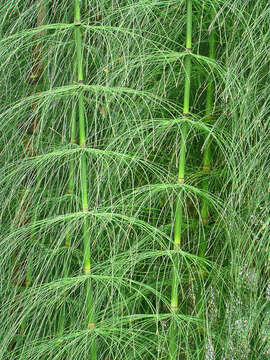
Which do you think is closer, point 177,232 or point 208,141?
point 177,232

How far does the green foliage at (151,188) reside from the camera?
119 centimetres

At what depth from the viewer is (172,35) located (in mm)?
1386

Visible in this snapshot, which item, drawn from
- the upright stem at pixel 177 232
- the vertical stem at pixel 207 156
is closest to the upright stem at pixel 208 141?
the vertical stem at pixel 207 156

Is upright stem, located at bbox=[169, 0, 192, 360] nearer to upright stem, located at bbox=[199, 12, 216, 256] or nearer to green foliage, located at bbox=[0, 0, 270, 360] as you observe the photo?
green foliage, located at bbox=[0, 0, 270, 360]

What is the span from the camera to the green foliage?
119 centimetres

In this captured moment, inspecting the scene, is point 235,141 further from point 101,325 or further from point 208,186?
point 101,325

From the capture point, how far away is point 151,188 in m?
1.24

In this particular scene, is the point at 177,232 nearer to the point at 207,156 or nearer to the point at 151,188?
the point at 151,188

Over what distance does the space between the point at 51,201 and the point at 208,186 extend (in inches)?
14.2

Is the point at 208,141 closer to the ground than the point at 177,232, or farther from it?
farther from it

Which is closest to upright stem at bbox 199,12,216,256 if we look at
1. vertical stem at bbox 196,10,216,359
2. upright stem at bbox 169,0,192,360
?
vertical stem at bbox 196,10,216,359

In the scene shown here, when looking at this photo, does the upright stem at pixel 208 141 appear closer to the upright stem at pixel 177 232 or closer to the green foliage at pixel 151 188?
the green foliage at pixel 151 188

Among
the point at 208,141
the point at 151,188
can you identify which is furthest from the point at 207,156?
the point at 151,188

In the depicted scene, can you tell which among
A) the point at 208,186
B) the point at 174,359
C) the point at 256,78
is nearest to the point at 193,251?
the point at 208,186
